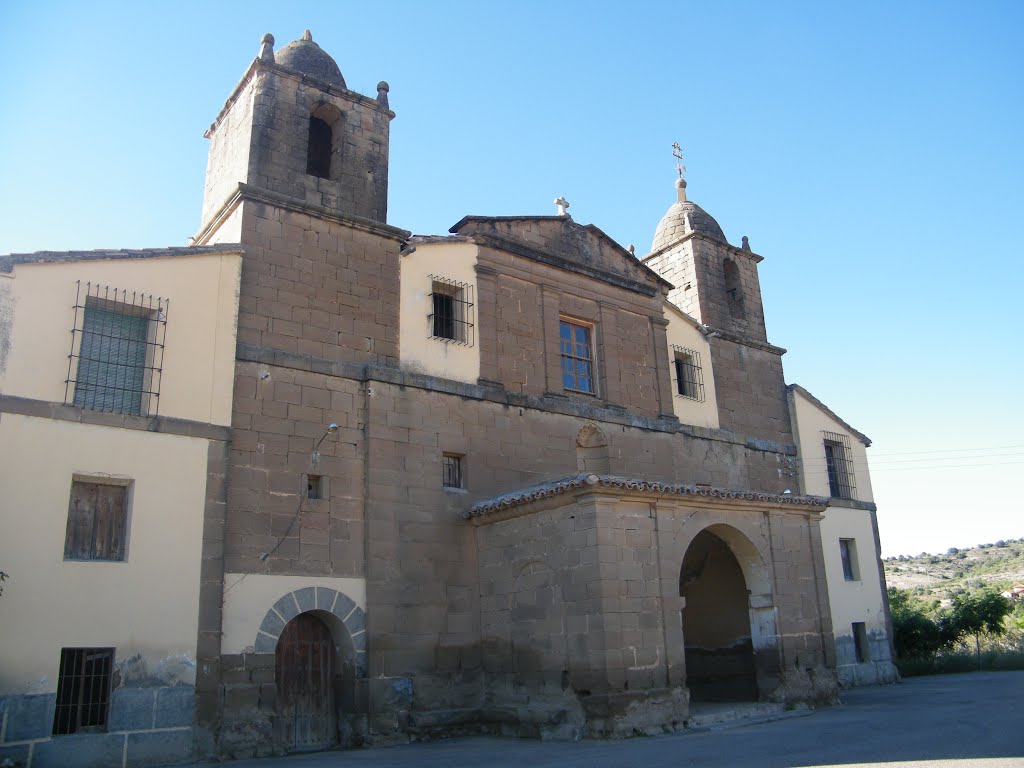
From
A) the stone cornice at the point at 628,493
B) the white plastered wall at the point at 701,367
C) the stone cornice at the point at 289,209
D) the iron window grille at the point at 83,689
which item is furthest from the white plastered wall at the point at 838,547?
the iron window grille at the point at 83,689

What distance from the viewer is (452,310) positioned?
16.1 m

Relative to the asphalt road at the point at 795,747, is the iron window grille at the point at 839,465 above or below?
above

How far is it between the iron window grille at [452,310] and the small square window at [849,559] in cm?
1194

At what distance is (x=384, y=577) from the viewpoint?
44.2 ft

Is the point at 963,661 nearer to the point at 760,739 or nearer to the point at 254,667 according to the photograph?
the point at 760,739

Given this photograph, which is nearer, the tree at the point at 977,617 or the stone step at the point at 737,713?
the stone step at the point at 737,713

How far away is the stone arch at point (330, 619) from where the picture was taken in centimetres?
1228

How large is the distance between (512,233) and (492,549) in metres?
6.43

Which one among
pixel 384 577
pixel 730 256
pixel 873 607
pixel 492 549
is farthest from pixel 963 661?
pixel 384 577

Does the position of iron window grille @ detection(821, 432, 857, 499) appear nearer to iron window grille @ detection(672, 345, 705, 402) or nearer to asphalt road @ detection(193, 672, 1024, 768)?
iron window grille @ detection(672, 345, 705, 402)

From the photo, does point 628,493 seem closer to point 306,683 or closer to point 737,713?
point 737,713

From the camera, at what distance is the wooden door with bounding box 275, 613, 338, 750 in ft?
41.5

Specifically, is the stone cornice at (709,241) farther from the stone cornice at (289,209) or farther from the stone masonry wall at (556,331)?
the stone cornice at (289,209)

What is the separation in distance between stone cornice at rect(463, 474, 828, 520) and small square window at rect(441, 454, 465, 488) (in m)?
0.63
